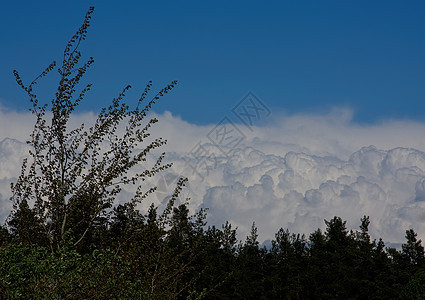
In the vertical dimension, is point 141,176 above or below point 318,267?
below

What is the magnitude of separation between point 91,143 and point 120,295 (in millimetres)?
3784

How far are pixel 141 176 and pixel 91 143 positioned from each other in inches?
51.2

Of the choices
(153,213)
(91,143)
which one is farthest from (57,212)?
(153,213)

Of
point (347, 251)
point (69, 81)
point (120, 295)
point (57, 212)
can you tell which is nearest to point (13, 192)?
point (57, 212)

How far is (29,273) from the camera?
38.0ft

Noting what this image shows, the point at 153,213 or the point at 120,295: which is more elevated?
the point at 153,213

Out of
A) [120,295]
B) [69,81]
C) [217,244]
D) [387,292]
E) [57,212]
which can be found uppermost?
[217,244]

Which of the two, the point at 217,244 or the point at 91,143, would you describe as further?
the point at 217,244

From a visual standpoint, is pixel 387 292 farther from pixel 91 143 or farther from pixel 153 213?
pixel 91 143

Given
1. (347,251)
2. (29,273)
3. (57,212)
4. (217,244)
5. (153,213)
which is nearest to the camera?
(57,212)

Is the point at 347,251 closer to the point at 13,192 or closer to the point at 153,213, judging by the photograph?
the point at 153,213

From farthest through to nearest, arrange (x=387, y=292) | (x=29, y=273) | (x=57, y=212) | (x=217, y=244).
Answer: (x=217, y=244) → (x=387, y=292) → (x=29, y=273) → (x=57, y=212)

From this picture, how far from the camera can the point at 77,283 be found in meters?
10.7

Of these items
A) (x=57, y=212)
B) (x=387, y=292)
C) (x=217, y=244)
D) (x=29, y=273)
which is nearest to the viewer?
(x=57, y=212)
